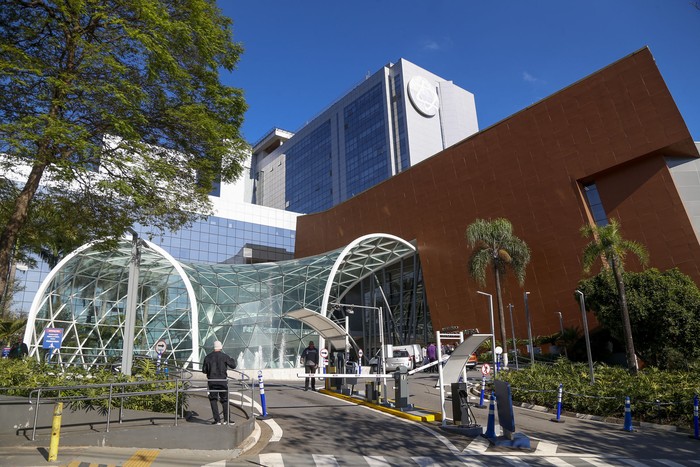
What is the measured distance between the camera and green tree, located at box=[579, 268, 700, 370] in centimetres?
2150

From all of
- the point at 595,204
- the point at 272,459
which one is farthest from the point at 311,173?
the point at 272,459

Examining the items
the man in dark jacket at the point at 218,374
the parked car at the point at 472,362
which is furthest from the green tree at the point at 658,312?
the man in dark jacket at the point at 218,374

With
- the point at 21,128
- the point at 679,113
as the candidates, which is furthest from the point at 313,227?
the point at 21,128

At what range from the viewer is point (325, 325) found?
1756 centimetres

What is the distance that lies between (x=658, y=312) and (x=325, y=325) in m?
15.8

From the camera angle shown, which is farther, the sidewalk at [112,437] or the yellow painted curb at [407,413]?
the yellow painted curb at [407,413]

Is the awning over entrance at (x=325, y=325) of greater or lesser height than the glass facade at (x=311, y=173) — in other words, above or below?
below

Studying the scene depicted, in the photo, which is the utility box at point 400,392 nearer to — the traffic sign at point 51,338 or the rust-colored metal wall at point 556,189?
the traffic sign at point 51,338

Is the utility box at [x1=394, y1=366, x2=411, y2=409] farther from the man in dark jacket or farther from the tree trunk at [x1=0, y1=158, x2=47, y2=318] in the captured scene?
the tree trunk at [x1=0, y1=158, x2=47, y2=318]

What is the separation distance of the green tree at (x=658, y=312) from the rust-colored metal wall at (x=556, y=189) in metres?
2.70

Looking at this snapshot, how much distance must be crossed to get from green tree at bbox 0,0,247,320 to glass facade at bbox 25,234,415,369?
52.8 feet

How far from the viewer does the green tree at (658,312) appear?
2150 cm

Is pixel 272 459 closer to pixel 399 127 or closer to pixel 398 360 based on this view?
pixel 398 360

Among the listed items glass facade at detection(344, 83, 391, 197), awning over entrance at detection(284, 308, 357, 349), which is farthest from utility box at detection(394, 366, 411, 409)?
glass facade at detection(344, 83, 391, 197)
